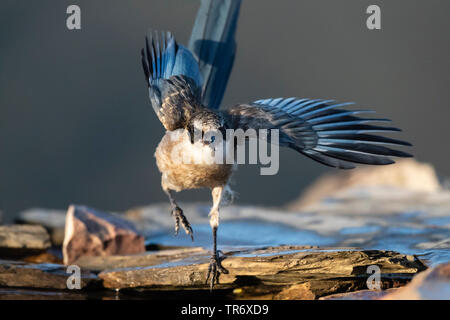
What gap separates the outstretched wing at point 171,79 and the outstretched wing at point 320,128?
0.32 metres

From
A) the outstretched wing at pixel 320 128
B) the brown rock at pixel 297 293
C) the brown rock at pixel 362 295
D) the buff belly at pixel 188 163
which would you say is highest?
the outstretched wing at pixel 320 128

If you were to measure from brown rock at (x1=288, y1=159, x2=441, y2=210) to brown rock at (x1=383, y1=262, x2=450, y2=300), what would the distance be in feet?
11.4

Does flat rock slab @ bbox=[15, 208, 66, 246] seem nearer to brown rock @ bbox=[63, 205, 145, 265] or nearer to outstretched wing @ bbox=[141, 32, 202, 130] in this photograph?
brown rock @ bbox=[63, 205, 145, 265]

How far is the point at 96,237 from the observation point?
4219 mm

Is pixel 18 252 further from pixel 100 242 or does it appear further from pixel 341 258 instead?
pixel 341 258

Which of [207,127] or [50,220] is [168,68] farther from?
[50,220]

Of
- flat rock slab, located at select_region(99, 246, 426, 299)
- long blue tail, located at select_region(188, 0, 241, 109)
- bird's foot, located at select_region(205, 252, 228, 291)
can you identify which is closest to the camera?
flat rock slab, located at select_region(99, 246, 426, 299)

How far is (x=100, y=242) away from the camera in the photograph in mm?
4211

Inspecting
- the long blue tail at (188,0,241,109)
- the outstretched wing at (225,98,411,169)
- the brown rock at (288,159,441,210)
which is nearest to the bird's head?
the outstretched wing at (225,98,411,169)

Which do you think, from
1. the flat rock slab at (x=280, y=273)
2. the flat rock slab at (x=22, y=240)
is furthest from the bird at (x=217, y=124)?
the flat rock slab at (x=22, y=240)

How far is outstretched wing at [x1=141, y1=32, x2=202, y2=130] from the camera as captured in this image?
3.61m

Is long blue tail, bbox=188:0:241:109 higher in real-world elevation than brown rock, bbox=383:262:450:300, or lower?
higher

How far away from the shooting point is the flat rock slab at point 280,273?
308 centimetres

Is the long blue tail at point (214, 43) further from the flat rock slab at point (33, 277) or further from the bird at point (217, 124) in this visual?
Answer: the flat rock slab at point (33, 277)
